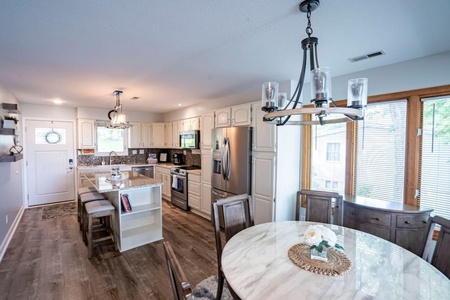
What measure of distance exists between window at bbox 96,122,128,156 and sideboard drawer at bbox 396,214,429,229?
20.0 ft

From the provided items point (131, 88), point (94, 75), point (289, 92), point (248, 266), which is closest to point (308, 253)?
point (248, 266)

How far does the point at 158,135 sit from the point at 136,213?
11.9 feet

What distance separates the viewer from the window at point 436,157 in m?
2.32

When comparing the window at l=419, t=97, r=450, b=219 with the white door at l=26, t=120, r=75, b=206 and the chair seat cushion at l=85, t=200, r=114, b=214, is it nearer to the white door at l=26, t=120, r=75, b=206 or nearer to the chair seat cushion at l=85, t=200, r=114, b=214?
the chair seat cushion at l=85, t=200, r=114, b=214

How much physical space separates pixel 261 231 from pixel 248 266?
22.9 inches

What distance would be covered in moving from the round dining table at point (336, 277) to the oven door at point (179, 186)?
3396 mm

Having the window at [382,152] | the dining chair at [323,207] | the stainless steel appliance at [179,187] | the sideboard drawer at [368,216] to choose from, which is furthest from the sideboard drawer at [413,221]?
the stainless steel appliance at [179,187]

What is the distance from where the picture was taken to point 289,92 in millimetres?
3326

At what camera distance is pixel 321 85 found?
125 cm

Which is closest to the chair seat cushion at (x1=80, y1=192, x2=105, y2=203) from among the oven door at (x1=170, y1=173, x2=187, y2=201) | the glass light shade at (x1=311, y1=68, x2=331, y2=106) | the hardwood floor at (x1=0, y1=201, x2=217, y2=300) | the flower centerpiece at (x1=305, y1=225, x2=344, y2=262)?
the hardwood floor at (x1=0, y1=201, x2=217, y2=300)

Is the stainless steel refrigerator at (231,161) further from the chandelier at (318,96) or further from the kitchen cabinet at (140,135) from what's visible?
the kitchen cabinet at (140,135)

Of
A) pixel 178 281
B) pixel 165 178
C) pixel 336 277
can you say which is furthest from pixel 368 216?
pixel 165 178

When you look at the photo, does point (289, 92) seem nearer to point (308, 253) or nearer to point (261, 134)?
point (261, 134)

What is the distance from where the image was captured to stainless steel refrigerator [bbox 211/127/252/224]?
3494 millimetres
